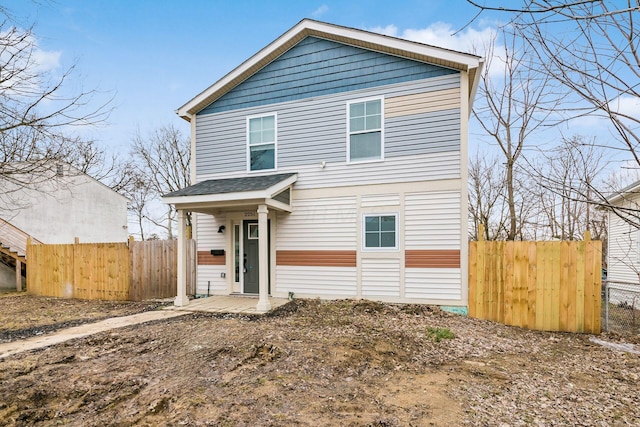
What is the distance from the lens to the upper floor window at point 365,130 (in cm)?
854

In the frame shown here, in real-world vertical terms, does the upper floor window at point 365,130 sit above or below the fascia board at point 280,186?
above

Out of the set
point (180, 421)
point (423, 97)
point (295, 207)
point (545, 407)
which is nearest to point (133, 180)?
point (295, 207)

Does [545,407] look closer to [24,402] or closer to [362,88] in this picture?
[24,402]

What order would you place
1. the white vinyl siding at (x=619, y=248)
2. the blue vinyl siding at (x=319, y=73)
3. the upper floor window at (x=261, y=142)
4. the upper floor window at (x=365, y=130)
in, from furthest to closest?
the white vinyl siding at (x=619, y=248)
the upper floor window at (x=261, y=142)
the upper floor window at (x=365, y=130)
the blue vinyl siding at (x=319, y=73)

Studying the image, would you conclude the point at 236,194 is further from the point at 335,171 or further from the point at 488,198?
the point at 488,198

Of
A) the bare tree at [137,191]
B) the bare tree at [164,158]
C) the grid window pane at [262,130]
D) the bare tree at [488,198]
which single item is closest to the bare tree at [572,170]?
the grid window pane at [262,130]

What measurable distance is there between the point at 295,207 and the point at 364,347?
466cm

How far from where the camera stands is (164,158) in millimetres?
23906

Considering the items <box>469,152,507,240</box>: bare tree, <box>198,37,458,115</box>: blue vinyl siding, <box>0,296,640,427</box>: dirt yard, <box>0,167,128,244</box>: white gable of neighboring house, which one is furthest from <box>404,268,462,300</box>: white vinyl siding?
<box>0,167,128,244</box>: white gable of neighboring house

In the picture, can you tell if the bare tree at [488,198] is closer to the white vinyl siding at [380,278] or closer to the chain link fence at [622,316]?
the chain link fence at [622,316]

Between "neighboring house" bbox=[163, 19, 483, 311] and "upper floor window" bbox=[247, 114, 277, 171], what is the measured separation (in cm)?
3

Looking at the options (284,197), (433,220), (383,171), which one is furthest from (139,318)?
(433,220)

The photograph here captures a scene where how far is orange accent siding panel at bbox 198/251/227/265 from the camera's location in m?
9.90

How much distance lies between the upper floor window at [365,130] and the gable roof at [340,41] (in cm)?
132
